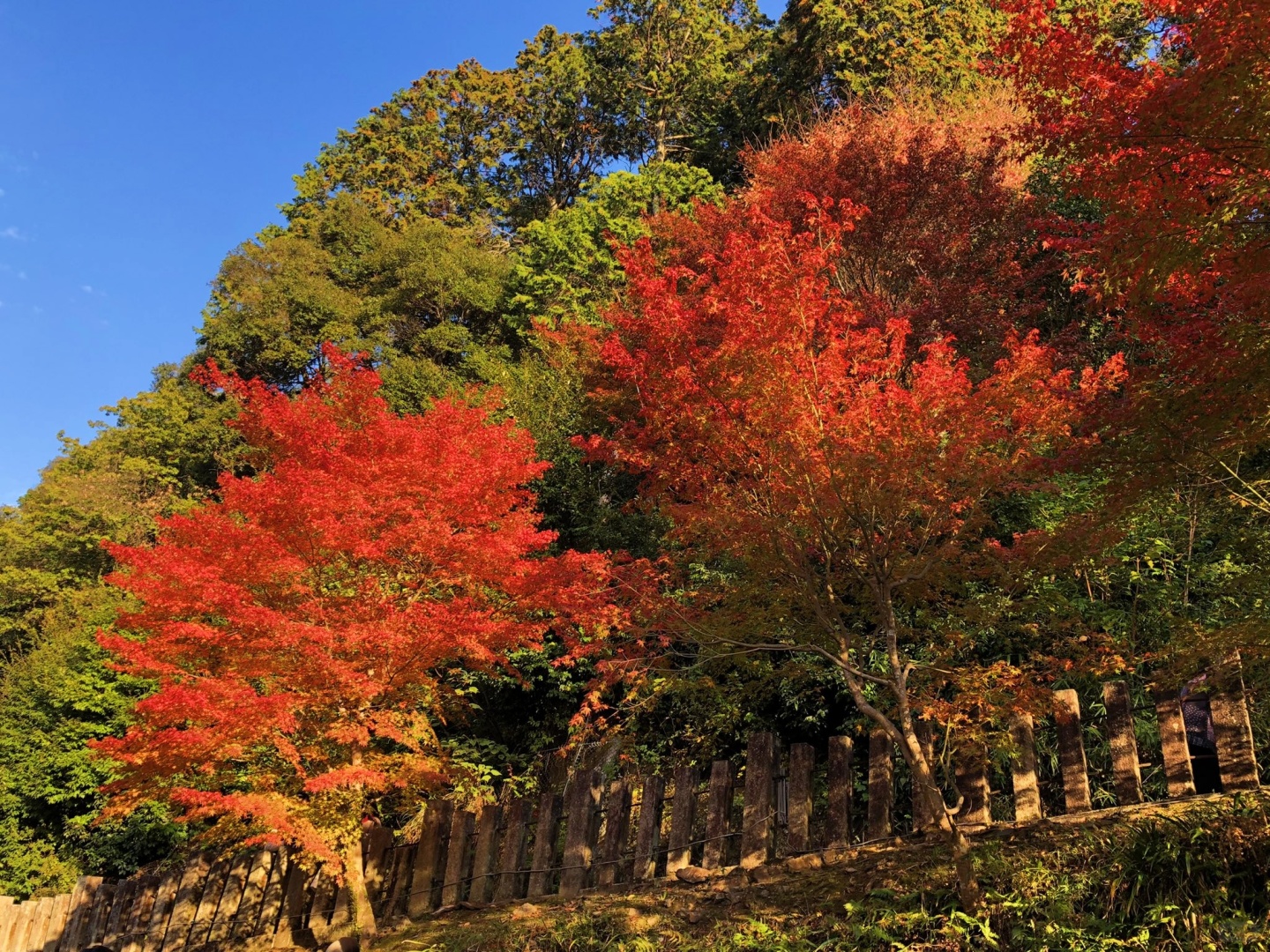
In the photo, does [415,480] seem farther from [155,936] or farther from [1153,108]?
[1153,108]

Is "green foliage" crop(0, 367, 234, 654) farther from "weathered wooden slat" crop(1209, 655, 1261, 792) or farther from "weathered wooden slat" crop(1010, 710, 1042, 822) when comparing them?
"weathered wooden slat" crop(1209, 655, 1261, 792)

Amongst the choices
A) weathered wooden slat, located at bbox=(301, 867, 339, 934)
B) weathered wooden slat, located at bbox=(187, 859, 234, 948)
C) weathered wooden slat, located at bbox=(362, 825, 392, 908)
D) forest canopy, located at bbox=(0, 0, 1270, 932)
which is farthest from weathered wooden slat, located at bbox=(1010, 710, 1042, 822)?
weathered wooden slat, located at bbox=(187, 859, 234, 948)

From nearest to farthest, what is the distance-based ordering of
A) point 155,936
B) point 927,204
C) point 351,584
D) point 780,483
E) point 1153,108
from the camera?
point 1153,108 < point 780,483 < point 351,584 < point 155,936 < point 927,204

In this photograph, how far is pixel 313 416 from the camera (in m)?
10.8

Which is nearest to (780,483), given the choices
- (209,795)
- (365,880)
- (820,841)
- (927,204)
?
(820,841)

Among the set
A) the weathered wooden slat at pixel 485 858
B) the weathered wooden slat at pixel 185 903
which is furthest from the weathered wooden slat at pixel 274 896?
the weathered wooden slat at pixel 485 858

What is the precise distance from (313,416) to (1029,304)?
1226 centimetres

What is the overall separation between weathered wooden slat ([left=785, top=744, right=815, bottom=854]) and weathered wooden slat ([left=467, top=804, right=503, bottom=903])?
2.99m

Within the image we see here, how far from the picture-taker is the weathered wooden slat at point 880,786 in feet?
20.0

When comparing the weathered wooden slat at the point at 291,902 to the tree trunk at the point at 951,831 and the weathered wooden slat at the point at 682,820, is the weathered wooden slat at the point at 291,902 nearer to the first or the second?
the weathered wooden slat at the point at 682,820

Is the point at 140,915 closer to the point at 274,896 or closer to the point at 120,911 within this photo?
the point at 120,911

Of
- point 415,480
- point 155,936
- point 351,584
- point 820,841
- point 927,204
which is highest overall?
point 927,204

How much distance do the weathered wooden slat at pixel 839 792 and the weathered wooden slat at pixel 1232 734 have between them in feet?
8.00

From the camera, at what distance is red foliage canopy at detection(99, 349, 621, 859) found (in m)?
6.97
